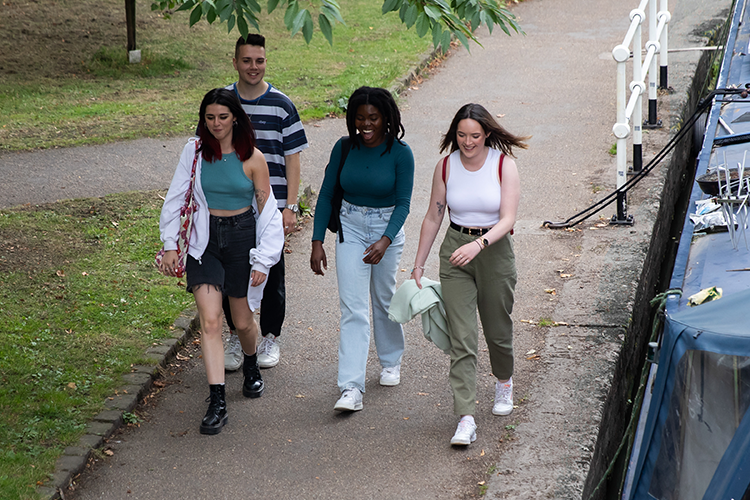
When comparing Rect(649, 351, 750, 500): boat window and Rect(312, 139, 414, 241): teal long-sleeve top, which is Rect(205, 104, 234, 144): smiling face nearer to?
Rect(312, 139, 414, 241): teal long-sleeve top

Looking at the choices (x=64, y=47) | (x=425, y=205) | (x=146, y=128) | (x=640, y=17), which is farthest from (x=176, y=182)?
(x=64, y=47)

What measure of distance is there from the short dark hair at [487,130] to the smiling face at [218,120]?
50.2 inches

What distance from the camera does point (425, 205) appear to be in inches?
346

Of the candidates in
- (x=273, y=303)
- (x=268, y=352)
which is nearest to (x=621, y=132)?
(x=273, y=303)

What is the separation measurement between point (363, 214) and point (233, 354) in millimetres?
1531

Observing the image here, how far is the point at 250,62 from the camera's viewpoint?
17.5 feet

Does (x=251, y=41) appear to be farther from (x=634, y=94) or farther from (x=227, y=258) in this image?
(x=634, y=94)

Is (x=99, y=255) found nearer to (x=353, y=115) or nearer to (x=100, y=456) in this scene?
(x=100, y=456)

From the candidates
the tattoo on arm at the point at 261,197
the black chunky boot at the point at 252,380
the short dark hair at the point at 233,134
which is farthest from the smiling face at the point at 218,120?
the black chunky boot at the point at 252,380

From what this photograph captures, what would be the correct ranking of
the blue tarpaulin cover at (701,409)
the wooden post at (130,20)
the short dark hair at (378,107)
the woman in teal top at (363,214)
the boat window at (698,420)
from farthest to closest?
the wooden post at (130,20) → the woman in teal top at (363,214) → the short dark hair at (378,107) → the boat window at (698,420) → the blue tarpaulin cover at (701,409)

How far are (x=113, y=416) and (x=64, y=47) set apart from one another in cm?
1174

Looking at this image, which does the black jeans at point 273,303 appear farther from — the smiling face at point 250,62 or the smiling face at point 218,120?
the smiling face at point 250,62

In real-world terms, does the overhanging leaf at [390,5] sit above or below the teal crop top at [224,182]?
above

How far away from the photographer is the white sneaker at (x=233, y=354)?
5777 mm
